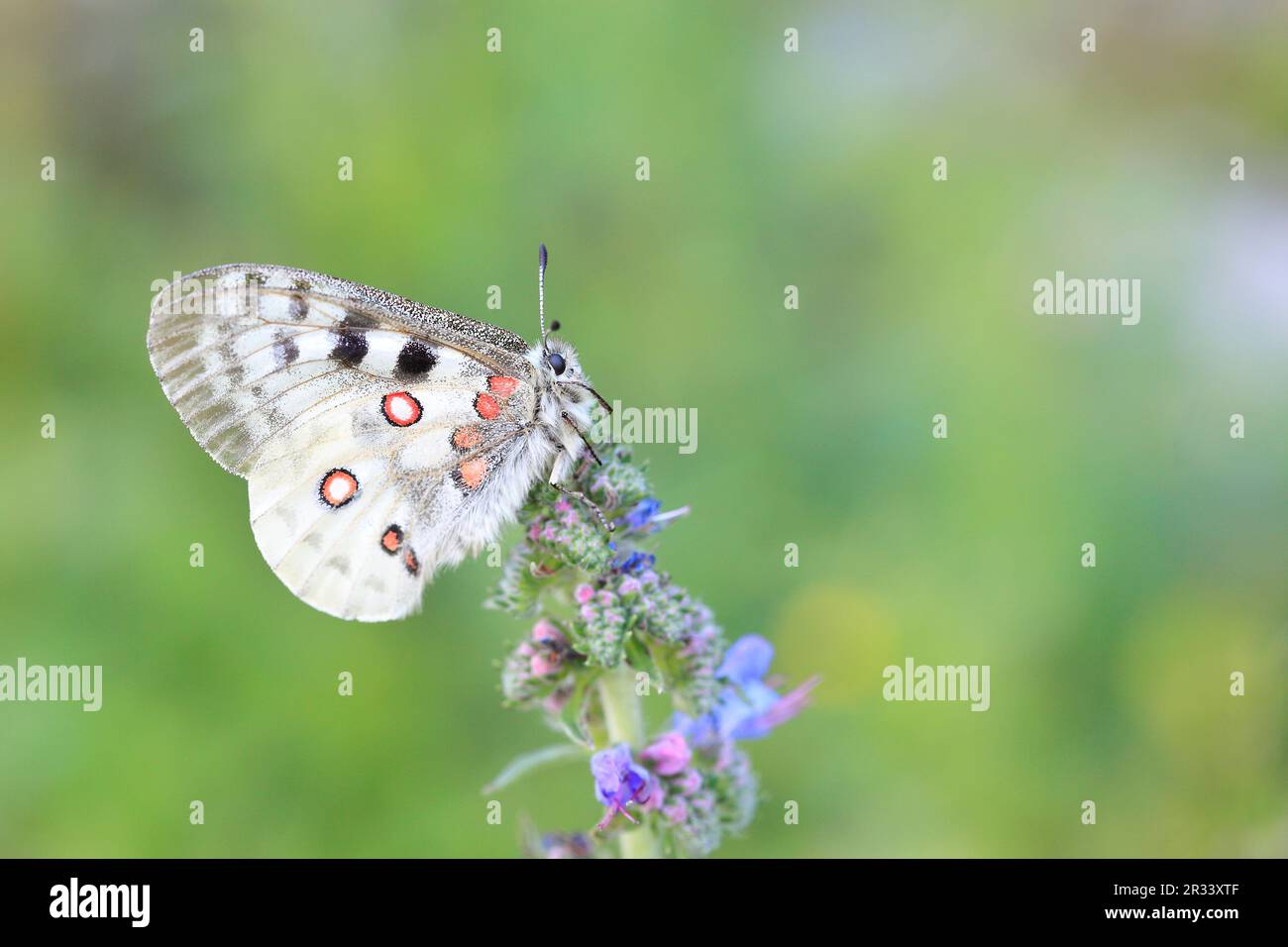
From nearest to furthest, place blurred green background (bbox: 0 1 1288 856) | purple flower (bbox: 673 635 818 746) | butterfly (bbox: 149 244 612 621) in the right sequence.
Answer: purple flower (bbox: 673 635 818 746), butterfly (bbox: 149 244 612 621), blurred green background (bbox: 0 1 1288 856)

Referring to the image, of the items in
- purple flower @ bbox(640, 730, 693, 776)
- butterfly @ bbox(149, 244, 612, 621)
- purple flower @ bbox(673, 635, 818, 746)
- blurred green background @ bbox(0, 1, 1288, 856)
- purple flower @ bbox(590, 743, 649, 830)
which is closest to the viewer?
purple flower @ bbox(590, 743, 649, 830)

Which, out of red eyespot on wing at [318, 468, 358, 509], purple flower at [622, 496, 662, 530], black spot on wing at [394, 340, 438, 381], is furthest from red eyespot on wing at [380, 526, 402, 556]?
purple flower at [622, 496, 662, 530]

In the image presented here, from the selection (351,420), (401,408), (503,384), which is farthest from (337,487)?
(503,384)

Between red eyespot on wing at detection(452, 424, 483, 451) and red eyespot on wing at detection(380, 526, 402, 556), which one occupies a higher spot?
red eyespot on wing at detection(452, 424, 483, 451)

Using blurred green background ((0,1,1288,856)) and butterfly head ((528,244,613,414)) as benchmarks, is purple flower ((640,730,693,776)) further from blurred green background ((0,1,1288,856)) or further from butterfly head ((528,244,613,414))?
blurred green background ((0,1,1288,856))

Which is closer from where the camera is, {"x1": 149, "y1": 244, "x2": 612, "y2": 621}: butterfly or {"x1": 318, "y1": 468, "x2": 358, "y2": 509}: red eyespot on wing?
{"x1": 149, "y1": 244, "x2": 612, "y2": 621}: butterfly

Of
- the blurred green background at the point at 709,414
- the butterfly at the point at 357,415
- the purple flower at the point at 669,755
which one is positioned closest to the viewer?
the purple flower at the point at 669,755

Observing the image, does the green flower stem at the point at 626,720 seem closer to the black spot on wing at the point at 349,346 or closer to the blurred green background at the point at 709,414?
the black spot on wing at the point at 349,346

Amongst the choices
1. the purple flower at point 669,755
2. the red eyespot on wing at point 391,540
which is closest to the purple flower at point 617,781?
the purple flower at point 669,755
